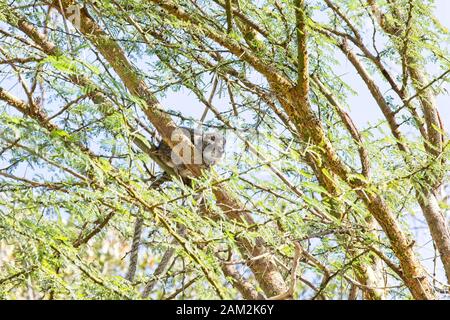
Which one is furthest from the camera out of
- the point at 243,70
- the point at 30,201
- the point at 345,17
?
the point at 345,17

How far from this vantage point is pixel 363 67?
10.3ft

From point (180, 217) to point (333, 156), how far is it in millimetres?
644

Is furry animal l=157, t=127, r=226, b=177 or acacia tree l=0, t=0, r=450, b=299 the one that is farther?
furry animal l=157, t=127, r=226, b=177

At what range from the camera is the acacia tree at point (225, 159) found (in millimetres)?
1931

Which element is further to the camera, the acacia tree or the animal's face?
the animal's face

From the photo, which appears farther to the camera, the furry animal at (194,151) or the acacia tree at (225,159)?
the furry animal at (194,151)

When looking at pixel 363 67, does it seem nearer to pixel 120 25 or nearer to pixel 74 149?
pixel 120 25

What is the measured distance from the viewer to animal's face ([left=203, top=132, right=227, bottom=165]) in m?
2.76

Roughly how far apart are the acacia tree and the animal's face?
0.10 m

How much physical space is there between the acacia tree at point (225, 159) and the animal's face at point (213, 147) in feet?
0.32

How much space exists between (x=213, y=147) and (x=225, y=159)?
652 mm

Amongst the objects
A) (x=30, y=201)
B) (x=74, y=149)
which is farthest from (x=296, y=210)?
(x=30, y=201)

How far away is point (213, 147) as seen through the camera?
282 centimetres

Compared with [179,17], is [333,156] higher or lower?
lower
